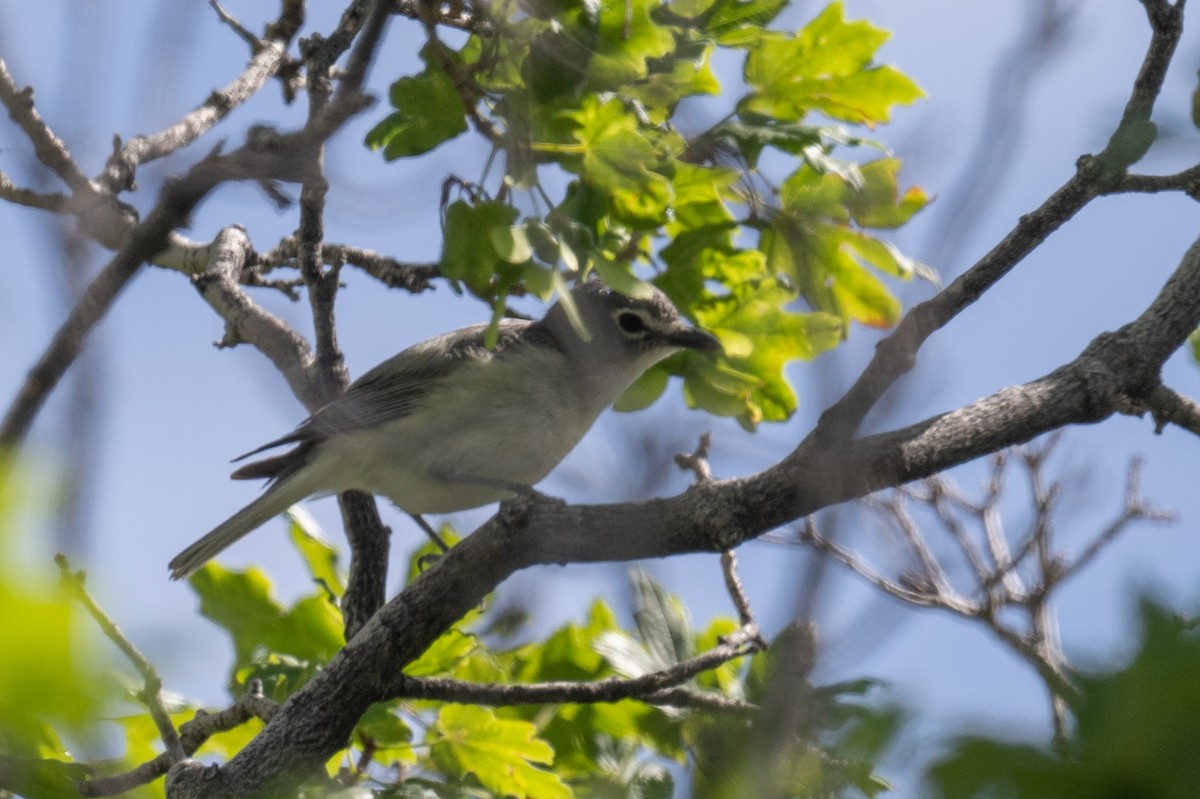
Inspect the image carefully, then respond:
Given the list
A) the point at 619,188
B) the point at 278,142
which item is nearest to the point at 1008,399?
the point at 619,188

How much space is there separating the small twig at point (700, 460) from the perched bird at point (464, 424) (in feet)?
1.33

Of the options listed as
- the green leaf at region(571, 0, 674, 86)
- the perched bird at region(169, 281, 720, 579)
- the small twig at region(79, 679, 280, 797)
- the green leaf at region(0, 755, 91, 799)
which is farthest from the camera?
the perched bird at region(169, 281, 720, 579)

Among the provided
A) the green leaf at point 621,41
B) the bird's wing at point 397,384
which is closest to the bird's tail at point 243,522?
the bird's wing at point 397,384

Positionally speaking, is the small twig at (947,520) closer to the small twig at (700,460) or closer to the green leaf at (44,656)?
the small twig at (700,460)

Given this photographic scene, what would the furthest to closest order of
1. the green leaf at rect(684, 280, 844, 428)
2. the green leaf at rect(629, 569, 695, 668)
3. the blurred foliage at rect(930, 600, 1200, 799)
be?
the green leaf at rect(684, 280, 844, 428) → the green leaf at rect(629, 569, 695, 668) → the blurred foliage at rect(930, 600, 1200, 799)

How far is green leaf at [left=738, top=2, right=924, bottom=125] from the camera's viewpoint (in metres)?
3.81

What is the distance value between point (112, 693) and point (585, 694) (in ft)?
9.09

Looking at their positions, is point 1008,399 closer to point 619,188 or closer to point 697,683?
point 619,188

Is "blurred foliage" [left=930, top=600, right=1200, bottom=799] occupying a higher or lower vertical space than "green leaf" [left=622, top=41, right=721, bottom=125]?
lower

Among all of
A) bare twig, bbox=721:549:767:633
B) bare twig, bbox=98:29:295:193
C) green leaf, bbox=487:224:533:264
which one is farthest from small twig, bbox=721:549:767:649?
bare twig, bbox=98:29:295:193

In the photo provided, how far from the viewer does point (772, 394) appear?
451 centimetres

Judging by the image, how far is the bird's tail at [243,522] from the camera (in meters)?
4.62

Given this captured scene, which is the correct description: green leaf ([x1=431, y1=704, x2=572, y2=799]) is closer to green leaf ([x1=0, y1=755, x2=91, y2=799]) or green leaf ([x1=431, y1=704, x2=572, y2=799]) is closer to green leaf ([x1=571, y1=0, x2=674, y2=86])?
green leaf ([x1=0, y1=755, x2=91, y2=799])

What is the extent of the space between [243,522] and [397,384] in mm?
865
